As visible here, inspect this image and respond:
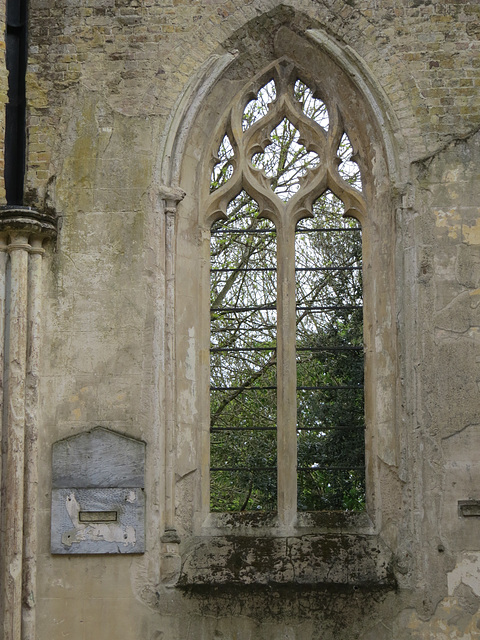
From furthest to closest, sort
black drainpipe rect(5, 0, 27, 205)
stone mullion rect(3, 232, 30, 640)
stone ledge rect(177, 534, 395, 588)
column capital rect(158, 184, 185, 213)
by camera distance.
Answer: black drainpipe rect(5, 0, 27, 205)
column capital rect(158, 184, 185, 213)
stone ledge rect(177, 534, 395, 588)
stone mullion rect(3, 232, 30, 640)

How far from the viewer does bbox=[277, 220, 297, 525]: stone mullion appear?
7285 millimetres

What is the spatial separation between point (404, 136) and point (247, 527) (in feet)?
9.97

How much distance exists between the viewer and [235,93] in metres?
7.90

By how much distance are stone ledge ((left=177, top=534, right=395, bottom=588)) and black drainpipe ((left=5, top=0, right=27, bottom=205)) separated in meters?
2.88

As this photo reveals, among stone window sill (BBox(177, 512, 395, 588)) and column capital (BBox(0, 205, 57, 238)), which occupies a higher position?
column capital (BBox(0, 205, 57, 238))

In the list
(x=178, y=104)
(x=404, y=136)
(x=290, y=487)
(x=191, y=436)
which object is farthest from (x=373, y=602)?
(x=178, y=104)

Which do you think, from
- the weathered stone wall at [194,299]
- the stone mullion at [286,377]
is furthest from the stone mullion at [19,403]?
the stone mullion at [286,377]

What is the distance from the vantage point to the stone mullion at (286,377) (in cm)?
729

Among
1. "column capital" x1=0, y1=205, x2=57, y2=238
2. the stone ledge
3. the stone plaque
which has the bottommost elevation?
the stone ledge

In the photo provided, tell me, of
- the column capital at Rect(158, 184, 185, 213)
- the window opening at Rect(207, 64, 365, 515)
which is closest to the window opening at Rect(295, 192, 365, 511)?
the window opening at Rect(207, 64, 365, 515)

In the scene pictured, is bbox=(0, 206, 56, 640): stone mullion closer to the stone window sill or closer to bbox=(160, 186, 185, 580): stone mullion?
bbox=(160, 186, 185, 580): stone mullion

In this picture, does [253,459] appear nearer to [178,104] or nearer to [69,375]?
[69,375]

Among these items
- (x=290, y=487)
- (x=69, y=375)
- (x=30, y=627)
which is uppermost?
(x=69, y=375)

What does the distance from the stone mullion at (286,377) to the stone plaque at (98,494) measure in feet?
3.38
